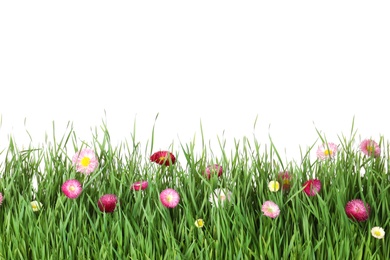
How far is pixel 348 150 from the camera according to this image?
3.15m

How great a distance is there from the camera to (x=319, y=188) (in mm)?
2879

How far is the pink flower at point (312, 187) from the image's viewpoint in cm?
284

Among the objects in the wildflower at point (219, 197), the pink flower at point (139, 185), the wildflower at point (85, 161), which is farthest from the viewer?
the wildflower at point (85, 161)

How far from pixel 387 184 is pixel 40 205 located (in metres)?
1.51

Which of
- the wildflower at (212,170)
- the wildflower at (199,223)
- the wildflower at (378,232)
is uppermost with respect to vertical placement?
the wildflower at (212,170)

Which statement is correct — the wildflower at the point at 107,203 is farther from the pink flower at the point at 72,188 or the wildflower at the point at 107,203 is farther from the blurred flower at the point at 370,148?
the blurred flower at the point at 370,148

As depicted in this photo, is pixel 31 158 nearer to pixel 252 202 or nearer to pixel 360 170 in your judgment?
pixel 252 202

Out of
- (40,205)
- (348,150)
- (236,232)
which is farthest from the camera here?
(348,150)

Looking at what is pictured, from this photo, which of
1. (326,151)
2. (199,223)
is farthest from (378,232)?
(199,223)

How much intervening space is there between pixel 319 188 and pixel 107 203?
0.89m

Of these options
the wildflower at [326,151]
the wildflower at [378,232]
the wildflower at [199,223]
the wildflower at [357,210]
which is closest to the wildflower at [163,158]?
the wildflower at [199,223]

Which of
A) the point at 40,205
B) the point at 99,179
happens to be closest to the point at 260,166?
the point at 99,179

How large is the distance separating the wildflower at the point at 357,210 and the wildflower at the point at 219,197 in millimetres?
480

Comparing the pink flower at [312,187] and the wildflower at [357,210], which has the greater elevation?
the pink flower at [312,187]
